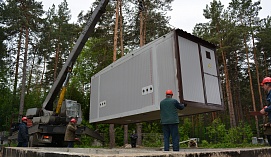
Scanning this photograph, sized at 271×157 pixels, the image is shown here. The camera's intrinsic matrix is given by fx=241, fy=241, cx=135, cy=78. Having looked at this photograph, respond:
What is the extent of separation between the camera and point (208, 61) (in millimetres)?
6492

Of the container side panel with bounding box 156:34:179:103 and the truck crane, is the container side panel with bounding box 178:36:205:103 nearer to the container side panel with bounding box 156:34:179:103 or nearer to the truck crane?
the container side panel with bounding box 156:34:179:103

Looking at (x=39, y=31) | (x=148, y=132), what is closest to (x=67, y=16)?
(x=39, y=31)

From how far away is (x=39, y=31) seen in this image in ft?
65.9

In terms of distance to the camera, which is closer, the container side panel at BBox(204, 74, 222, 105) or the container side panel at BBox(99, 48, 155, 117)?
the container side panel at BBox(204, 74, 222, 105)

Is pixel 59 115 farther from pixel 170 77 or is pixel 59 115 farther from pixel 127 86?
pixel 170 77

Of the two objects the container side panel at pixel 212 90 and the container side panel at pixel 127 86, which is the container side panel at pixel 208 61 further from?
the container side panel at pixel 127 86

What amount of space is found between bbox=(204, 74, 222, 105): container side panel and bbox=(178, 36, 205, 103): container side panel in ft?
0.81

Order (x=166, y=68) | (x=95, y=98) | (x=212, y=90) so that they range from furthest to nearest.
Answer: (x=95, y=98) → (x=212, y=90) → (x=166, y=68)

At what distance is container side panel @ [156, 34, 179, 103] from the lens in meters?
5.66

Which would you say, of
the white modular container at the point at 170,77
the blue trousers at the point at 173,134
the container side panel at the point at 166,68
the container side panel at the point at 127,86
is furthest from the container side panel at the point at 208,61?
the blue trousers at the point at 173,134

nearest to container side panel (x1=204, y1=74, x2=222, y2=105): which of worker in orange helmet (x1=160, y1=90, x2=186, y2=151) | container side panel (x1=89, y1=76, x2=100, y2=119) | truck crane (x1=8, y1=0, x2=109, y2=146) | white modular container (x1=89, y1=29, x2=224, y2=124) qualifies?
white modular container (x1=89, y1=29, x2=224, y2=124)

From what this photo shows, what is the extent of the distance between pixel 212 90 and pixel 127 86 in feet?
7.90

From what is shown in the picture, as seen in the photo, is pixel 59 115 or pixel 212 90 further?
pixel 59 115

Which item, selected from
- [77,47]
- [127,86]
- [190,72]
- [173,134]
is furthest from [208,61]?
[77,47]
